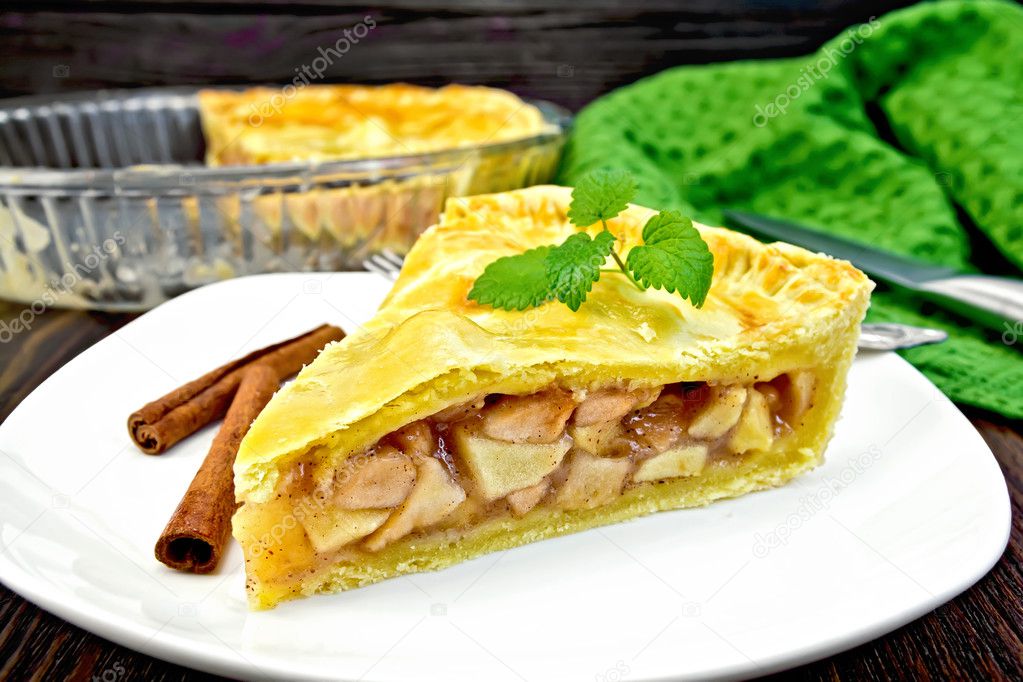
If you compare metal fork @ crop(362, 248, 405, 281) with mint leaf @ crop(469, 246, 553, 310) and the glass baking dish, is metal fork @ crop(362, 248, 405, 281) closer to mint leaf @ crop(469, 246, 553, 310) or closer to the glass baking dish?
the glass baking dish

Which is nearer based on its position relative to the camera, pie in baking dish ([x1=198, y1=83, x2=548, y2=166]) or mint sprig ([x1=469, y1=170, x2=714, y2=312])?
mint sprig ([x1=469, y1=170, x2=714, y2=312])

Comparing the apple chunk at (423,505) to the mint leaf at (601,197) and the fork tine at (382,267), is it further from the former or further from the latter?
the fork tine at (382,267)

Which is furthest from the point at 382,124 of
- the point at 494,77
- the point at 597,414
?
the point at 597,414

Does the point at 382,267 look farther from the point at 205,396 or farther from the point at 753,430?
the point at 753,430

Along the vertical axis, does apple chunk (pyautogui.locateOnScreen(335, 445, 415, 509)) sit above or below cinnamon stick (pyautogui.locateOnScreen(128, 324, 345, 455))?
A: above

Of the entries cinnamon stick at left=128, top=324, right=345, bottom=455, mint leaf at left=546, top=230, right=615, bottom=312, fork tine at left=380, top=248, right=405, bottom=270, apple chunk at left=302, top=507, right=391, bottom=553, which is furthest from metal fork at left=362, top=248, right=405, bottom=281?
apple chunk at left=302, top=507, right=391, bottom=553

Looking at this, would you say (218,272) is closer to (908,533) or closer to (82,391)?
(82,391)
